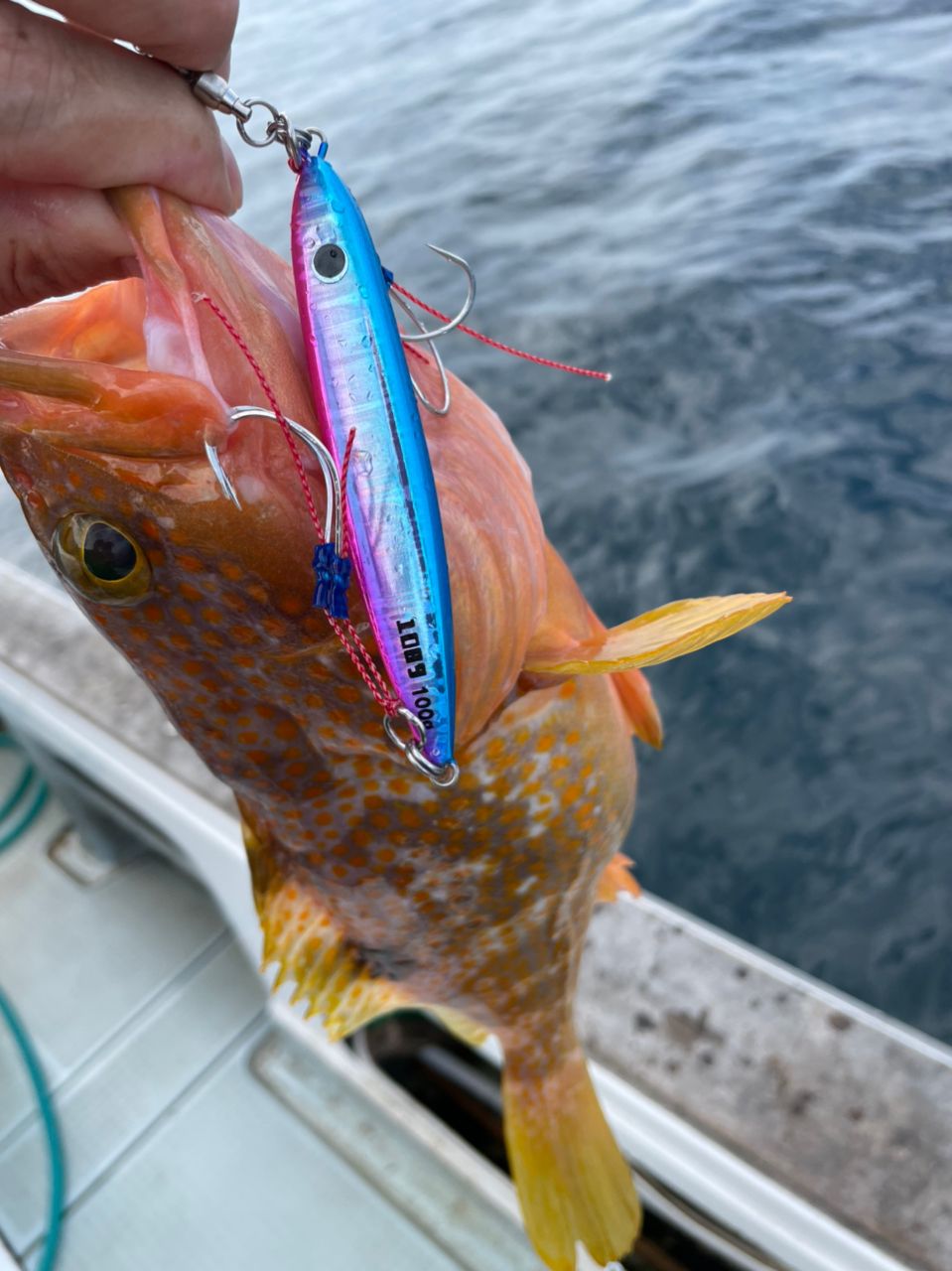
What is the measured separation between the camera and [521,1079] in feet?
6.93

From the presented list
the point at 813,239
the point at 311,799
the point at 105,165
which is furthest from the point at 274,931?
the point at 813,239


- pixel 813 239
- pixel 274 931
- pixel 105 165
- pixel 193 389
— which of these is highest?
pixel 105 165

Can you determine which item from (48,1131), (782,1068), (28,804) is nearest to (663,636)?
(782,1068)

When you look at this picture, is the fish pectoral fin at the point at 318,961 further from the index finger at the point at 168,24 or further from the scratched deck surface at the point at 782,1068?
the index finger at the point at 168,24

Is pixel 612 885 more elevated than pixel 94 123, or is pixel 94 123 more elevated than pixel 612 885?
pixel 94 123

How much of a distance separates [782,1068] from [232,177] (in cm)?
245

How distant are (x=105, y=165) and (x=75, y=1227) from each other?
3224mm

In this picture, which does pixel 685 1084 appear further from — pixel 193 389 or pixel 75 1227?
pixel 193 389

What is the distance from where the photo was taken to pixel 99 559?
46.2 inches

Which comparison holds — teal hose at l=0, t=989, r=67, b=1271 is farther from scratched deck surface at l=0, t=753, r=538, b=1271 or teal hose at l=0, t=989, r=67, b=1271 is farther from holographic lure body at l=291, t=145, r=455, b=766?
holographic lure body at l=291, t=145, r=455, b=766

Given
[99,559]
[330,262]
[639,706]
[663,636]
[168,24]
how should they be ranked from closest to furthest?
[168,24] < [330,262] < [99,559] < [663,636] < [639,706]

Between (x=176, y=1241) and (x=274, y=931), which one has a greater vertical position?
(x=274, y=931)

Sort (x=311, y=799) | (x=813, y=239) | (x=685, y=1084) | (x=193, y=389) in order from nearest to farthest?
(x=193, y=389) < (x=311, y=799) < (x=685, y=1084) < (x=813, y=239)

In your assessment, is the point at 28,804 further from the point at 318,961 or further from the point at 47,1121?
the point at 318,961
